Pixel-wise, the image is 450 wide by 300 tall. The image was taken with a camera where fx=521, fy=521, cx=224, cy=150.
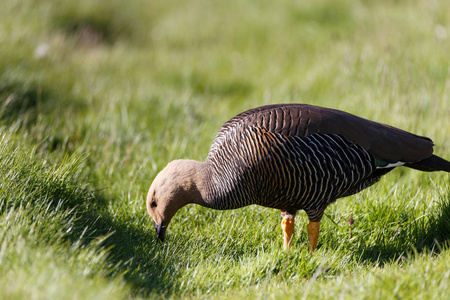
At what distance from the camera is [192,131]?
659 cm

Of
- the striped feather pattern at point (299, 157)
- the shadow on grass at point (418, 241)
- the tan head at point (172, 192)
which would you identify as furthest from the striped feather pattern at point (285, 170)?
the shadow on grass at point (418, 241)

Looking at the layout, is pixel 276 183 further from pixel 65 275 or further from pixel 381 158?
pixel 65 275

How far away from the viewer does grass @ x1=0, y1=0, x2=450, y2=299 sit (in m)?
3.54

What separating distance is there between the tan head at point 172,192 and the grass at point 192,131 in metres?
0.19

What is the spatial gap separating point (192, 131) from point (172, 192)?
90.5 inches

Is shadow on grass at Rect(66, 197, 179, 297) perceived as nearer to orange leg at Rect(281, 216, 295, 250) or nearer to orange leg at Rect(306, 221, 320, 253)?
orange leg at Rect(281, 216, 295, 250)

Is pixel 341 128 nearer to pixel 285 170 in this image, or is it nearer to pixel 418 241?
pixel 285 170

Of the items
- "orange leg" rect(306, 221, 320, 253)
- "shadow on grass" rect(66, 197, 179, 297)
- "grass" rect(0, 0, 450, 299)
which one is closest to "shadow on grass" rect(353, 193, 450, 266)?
"grass" rect(0, 0, 450, 299)

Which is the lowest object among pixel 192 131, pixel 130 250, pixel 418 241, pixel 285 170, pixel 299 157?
pixel 130 250

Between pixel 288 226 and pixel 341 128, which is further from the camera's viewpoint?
pixel 288 226

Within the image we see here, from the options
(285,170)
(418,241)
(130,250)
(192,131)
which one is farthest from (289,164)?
(192,131)

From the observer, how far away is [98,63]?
9.04 meters

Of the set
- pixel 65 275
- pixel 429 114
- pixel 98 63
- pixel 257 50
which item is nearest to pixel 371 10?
pixel 257 50

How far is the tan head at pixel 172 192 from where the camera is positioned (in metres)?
4.37
